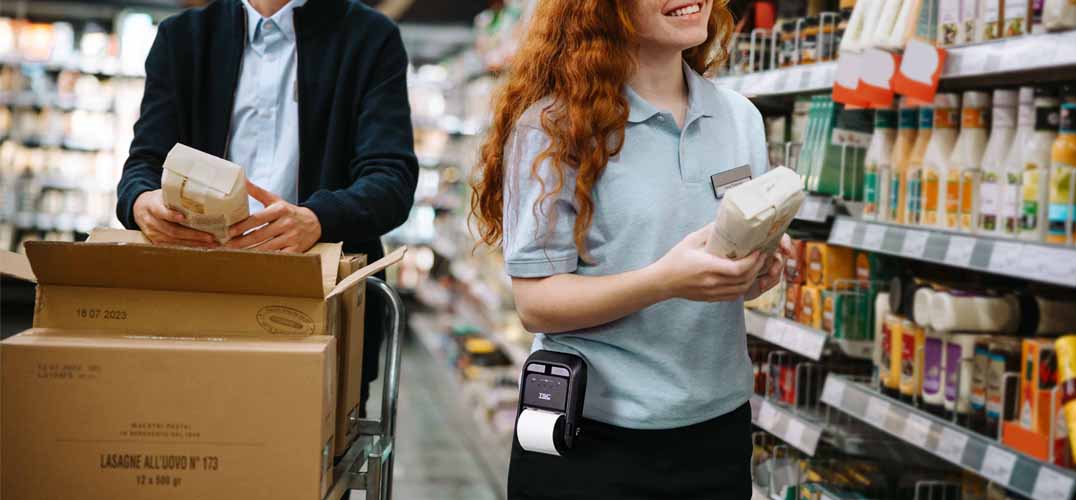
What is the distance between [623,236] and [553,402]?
0.77 feet

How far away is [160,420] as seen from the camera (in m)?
1.46

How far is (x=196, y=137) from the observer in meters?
2.05

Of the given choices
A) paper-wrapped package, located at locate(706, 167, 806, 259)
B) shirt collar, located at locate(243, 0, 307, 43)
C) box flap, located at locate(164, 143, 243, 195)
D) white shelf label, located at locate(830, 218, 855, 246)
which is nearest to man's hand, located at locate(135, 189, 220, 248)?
box flap, located at locate(164, 143, 243, 195)

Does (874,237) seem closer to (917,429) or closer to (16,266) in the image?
(917,429)

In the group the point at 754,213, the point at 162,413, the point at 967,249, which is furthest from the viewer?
the point at 967,249

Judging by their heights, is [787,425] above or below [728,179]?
→ below

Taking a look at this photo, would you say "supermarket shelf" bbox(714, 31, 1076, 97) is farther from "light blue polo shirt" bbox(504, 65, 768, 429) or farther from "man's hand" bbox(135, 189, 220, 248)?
"man's hand" bbox(135, 189, 220, 248)

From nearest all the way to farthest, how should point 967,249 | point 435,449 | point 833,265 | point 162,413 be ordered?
point 162,413 < point 967,249 < point 833,265 < point 435,449

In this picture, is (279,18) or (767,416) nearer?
(279,18)

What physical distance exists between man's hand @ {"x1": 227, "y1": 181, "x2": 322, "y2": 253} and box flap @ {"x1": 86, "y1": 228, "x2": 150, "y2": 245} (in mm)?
181

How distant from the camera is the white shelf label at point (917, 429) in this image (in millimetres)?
2084

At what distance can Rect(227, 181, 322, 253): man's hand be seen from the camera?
1.70 metres

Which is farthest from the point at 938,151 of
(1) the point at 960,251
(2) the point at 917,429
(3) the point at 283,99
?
(3) the point at 283,99

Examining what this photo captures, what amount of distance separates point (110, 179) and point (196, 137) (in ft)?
24.4
